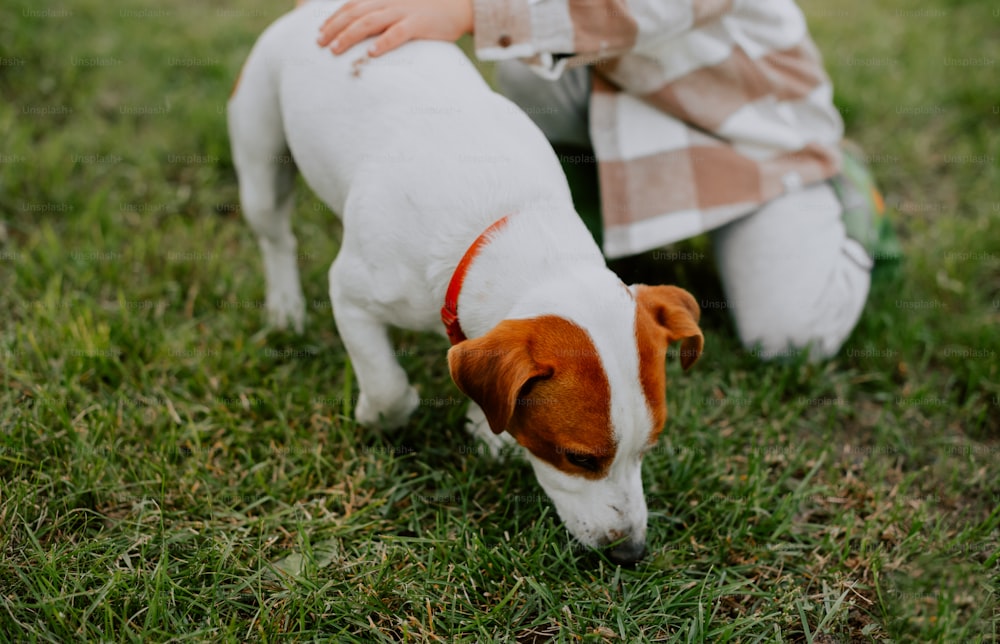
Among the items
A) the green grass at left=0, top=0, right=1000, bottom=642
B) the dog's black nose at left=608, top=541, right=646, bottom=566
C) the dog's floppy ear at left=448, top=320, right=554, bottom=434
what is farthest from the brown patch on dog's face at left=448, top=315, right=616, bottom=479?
the green grass at left=0, top=0, right=1000, bottom=642

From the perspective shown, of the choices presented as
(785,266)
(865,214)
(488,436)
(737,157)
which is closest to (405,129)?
(488,436)

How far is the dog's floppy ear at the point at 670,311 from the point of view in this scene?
248 centimetres

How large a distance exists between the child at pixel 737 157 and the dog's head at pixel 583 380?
4.07 feet

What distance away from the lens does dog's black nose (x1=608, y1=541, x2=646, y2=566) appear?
2.62 m

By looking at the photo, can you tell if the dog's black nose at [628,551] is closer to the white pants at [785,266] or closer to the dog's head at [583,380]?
the dog's head at [583,380]

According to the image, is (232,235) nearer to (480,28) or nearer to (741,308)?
(480,28)

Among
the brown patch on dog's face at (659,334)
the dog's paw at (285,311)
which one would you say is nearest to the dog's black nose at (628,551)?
the brown patch on dog's face at (659,334)

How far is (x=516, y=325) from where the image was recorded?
2307mm

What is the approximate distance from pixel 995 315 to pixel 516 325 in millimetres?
2816

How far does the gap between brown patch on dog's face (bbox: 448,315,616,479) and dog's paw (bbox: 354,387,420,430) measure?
2.46ft

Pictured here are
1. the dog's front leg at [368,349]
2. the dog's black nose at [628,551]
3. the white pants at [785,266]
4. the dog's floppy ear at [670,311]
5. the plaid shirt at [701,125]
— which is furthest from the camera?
the white pants at [785,266]

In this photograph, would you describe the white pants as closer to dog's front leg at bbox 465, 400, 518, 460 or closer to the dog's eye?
dog's front leg at bbox 465, 400, 518, 460

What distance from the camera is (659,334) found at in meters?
2.42

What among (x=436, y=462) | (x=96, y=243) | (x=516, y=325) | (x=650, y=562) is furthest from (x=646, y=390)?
(x=96, y=243)
